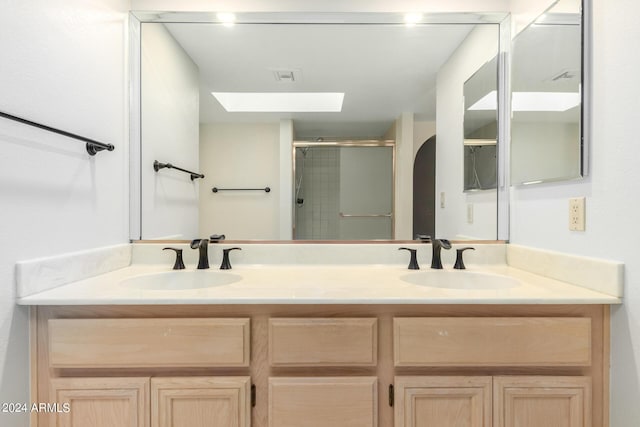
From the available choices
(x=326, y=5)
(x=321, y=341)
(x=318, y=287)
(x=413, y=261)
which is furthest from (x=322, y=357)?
(x=326, y=5)

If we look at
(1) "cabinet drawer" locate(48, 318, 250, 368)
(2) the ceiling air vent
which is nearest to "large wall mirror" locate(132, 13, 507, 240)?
(2) the ceiling air vent

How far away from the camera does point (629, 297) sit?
0.92 meters

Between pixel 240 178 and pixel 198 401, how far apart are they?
931 mm

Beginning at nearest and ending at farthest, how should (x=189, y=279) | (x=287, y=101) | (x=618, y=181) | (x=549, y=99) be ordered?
(x=618, y=181), (x=549, y=99), (x=189, y=279), (x=287, y=101)

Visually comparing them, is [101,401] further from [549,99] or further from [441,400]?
[549,99]

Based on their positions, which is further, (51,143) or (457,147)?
(457,147)

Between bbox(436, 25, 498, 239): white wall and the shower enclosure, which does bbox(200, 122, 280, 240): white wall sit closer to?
the shower enclosure

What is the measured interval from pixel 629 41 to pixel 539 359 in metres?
0.95

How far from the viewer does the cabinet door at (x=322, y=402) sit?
970 mm

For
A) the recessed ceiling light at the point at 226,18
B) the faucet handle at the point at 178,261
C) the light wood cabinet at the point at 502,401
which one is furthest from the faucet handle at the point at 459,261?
the recessed ceiling light at the point at 226,18

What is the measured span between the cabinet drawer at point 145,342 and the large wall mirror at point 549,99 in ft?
4.01

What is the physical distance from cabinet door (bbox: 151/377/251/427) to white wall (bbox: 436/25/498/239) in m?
1.13

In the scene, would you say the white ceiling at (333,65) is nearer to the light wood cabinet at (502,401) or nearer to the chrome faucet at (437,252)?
the chrome faucet at (437,252)

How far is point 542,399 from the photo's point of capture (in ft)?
3.16
